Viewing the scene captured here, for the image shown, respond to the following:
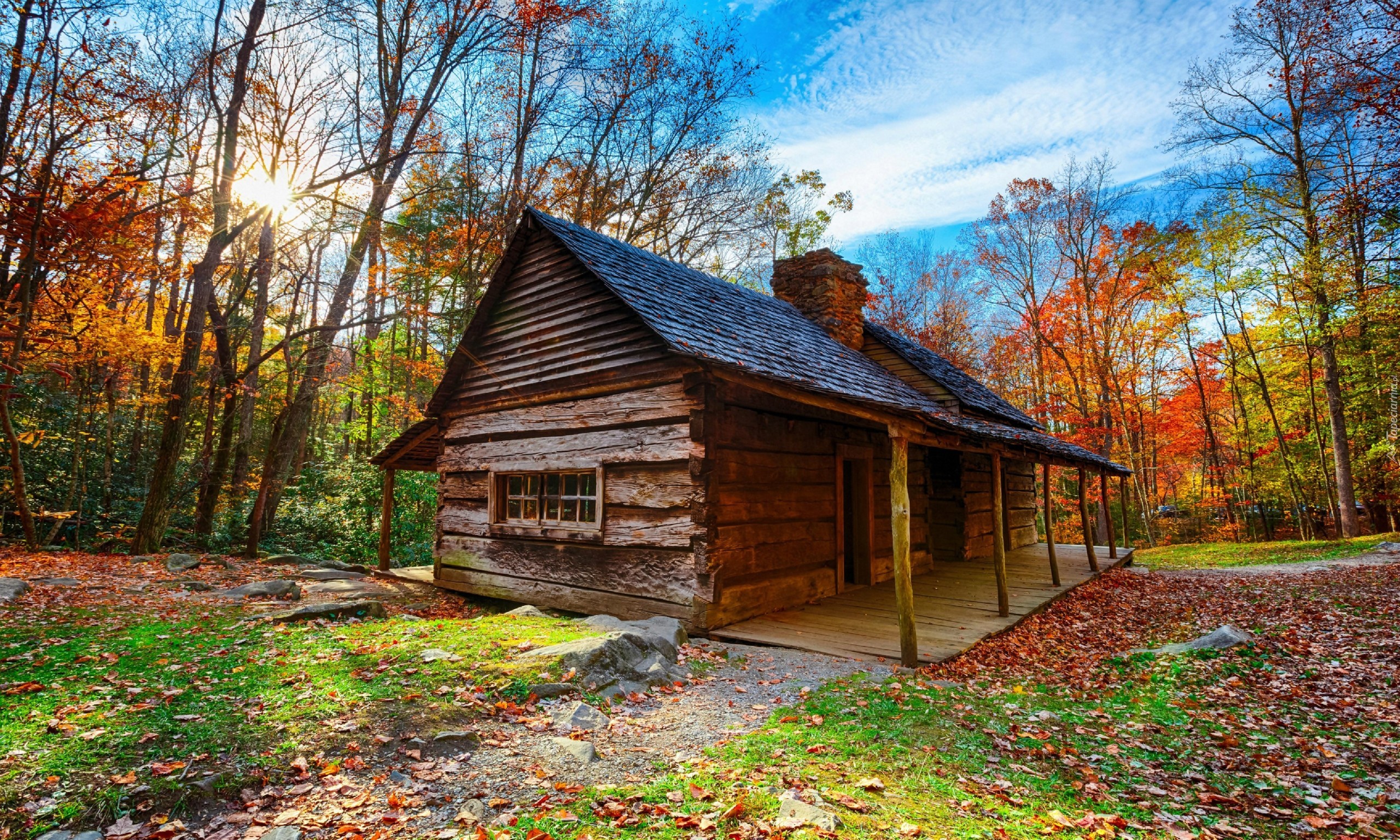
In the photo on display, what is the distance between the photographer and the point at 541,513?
9133 millimetres

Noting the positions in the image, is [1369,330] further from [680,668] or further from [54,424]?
[54,424]

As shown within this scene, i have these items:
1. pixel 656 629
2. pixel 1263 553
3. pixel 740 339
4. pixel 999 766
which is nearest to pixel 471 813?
pixel 999 766

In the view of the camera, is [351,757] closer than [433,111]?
Yes

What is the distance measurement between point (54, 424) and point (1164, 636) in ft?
70.5

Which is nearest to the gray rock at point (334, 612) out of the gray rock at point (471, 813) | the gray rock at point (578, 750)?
the gray rock at point (578, 750)

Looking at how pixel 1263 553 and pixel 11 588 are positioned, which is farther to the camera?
pixel 1263 553

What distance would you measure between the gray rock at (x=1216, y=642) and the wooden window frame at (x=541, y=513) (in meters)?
6.74

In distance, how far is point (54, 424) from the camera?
13812mm

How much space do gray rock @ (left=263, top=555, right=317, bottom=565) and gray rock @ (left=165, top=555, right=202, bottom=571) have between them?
1.32 metres

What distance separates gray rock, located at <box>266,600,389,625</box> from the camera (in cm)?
684

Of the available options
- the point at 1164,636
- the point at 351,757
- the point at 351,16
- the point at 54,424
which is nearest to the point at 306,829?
the point at 351,757

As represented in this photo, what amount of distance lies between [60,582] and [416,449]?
16.3 feet

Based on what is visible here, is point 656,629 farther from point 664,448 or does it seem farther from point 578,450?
point 578,450

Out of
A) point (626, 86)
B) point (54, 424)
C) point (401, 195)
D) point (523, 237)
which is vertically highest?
point (626, 86)
